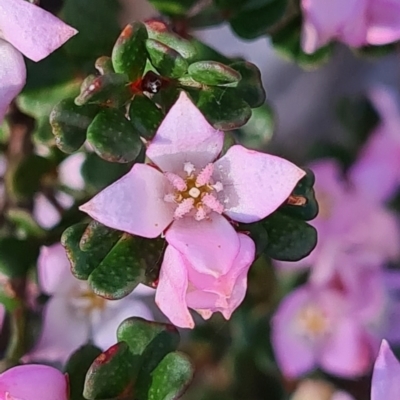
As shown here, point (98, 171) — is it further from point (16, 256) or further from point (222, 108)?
point (222, 108)

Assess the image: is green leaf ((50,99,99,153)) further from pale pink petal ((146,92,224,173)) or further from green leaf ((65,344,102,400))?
green leaf ((65,344,102,400))

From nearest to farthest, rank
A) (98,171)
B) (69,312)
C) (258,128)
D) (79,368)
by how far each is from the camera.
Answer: (79,368) → (98,171) → (69,312) → (258,128)

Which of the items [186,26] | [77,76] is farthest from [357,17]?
[77,76]

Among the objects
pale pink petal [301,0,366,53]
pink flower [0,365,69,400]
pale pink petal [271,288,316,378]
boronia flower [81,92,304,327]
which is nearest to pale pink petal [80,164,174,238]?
boronia flower [81,92,304,327]

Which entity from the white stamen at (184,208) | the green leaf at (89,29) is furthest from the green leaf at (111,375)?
the green leaf at (89,29)

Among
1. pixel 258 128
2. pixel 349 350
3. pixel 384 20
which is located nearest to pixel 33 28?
pixel 384 20

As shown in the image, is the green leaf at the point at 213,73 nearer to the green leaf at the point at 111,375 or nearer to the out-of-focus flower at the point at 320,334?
the green leaf at the point at 111,375

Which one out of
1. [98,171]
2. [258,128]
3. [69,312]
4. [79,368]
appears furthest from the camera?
[258,128]
